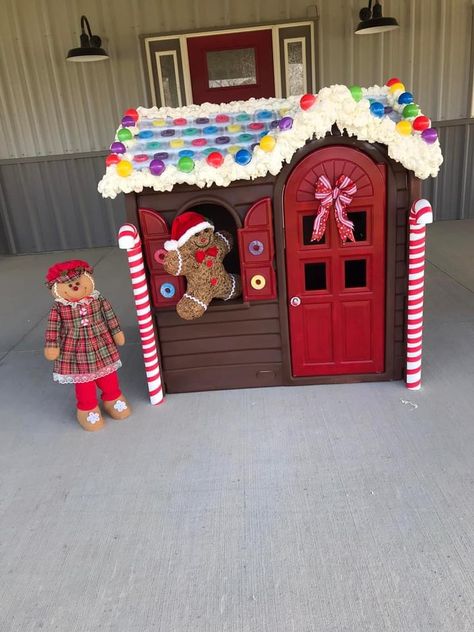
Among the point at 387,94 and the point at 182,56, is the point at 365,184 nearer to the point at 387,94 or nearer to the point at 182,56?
the point at 387,94

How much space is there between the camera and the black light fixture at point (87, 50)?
6965 mm

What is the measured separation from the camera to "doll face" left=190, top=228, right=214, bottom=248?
3.14 m

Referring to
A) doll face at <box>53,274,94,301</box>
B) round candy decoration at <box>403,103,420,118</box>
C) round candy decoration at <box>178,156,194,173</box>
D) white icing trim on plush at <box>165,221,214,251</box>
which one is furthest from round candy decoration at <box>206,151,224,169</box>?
round candy decoration at <box>403,103,420,118</box>

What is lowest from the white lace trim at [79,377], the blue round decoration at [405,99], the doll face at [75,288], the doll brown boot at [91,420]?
the doll brown boot at [91,420]

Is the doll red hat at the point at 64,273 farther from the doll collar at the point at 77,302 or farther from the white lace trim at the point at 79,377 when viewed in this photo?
the white lace trim at the point at 79,377

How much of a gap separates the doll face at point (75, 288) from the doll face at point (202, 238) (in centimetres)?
70

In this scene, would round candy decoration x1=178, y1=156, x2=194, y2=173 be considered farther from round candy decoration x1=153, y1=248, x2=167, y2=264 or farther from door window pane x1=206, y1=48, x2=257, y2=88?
door window pane x1=206, y1=48, x2=257, y2=88

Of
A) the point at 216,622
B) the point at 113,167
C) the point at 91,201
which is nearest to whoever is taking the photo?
the point at 216,622

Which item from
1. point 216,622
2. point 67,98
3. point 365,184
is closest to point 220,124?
point 365,184

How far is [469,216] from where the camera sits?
8.62 meters

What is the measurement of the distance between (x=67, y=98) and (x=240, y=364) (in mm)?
6421

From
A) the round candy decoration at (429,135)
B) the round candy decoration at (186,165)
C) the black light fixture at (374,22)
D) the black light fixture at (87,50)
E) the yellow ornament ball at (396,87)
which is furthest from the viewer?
the black light fixture at (87,50)

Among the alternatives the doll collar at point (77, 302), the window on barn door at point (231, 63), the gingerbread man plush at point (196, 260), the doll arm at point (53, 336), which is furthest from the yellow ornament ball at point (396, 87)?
the window on barn door at point (231, 63)

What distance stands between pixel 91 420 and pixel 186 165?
5.84 feet
